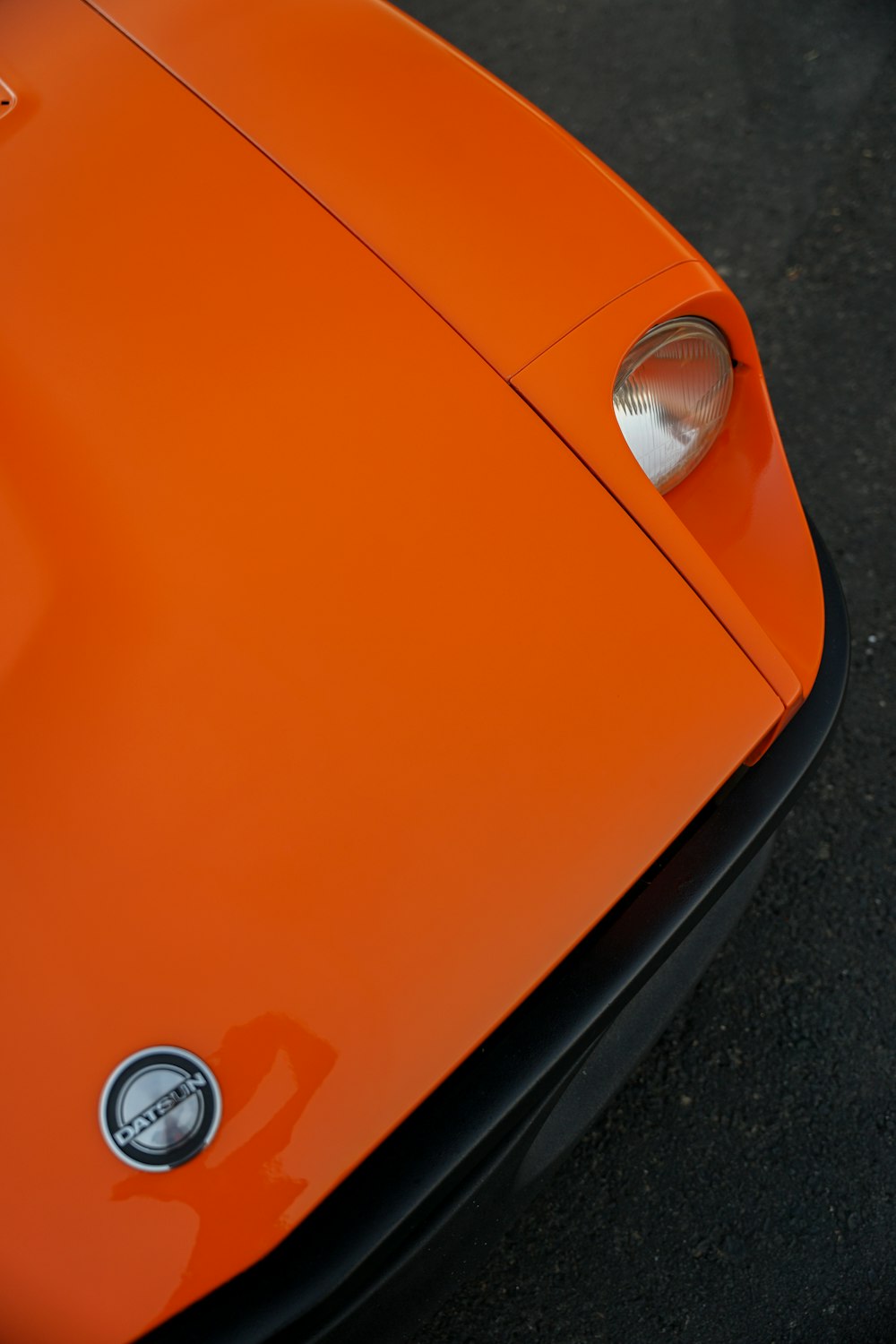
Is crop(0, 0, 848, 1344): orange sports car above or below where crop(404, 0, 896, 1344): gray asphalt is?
above

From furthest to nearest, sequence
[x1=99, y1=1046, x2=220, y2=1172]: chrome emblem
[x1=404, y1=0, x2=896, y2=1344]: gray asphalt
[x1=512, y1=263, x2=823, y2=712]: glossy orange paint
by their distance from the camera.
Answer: [x1=404, y1=0, x2=896, y2=1344]: gray asphalt < [x1=512, y1=263, x2=823, y2=712]: glossy orange paint < [x1=99, y1=1046, x2=220, y2=1172]: chrome emblem

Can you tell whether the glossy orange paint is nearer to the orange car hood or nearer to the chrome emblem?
the orange car hood

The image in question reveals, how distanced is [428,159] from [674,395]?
0.43m

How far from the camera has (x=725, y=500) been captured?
4.29 feet

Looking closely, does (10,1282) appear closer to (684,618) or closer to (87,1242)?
(87,1242)

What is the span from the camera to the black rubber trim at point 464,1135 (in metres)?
0.94

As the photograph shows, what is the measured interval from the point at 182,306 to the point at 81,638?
0.42 meters

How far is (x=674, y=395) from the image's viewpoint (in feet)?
4.25

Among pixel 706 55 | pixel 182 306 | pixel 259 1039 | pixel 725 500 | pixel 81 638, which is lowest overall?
pixel 706 55

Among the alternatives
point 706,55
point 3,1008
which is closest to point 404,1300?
point 3,1008

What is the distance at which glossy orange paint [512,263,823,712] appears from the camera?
3.82 feet

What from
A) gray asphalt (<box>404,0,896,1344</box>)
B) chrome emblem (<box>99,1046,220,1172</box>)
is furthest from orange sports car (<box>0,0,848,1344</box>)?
gray asphalt (<box>404,0,896,1344</box>)

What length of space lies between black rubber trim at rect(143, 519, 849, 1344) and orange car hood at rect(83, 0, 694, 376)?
0.61 m

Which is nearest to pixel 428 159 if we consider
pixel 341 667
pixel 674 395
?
pixel 674 395
